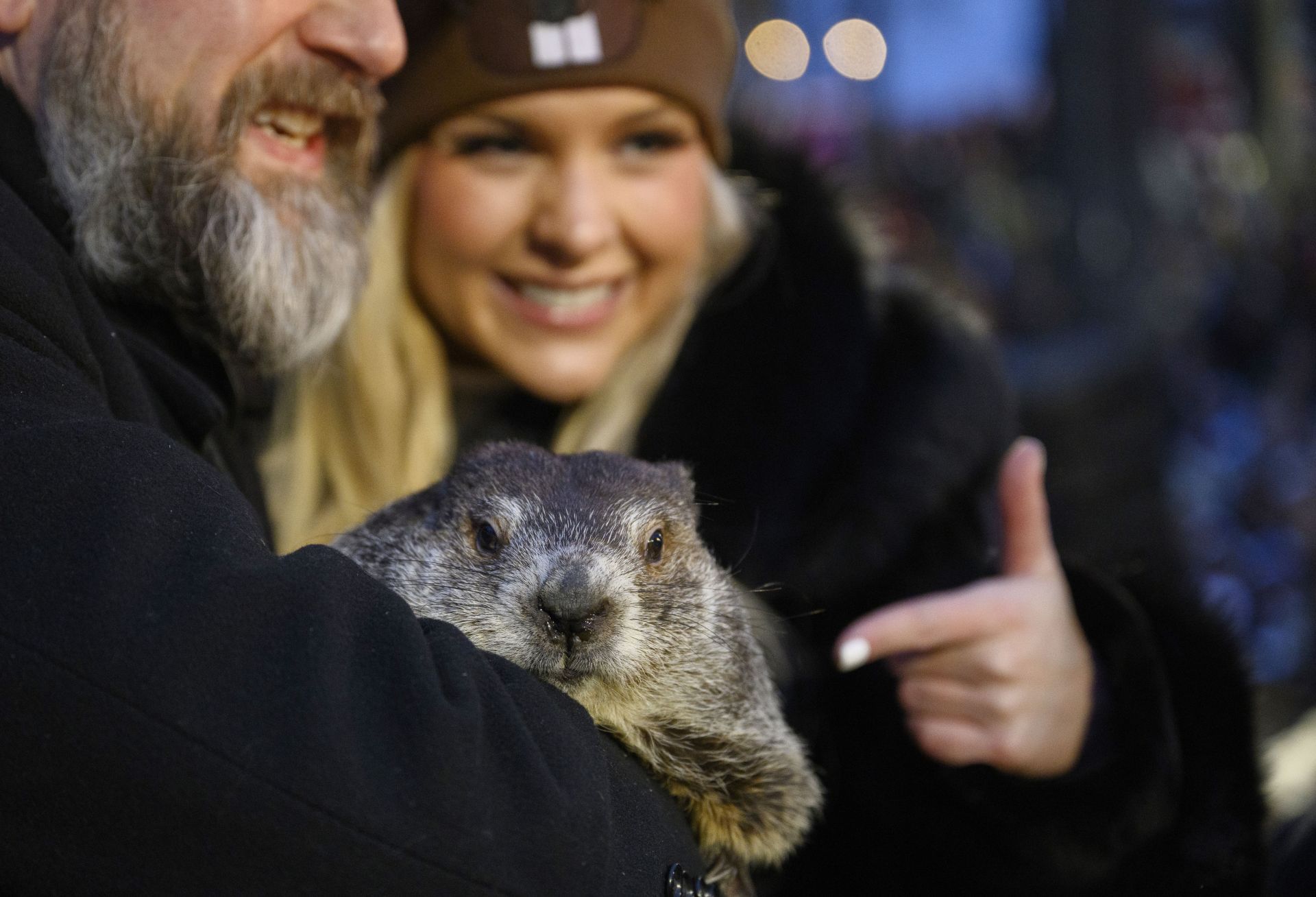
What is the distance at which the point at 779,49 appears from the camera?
66.3 ft

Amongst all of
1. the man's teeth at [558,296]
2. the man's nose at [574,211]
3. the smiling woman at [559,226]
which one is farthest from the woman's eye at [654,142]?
the man's teeth at [558,296]

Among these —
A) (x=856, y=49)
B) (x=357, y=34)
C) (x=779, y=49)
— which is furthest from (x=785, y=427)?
(x=856, y=49)

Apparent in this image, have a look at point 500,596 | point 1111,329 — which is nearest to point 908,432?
point 500,596

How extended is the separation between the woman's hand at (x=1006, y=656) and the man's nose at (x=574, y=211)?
4.01ft

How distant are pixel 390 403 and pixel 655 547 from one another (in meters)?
1.53

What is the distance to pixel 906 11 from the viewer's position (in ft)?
76.9

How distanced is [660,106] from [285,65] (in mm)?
1111

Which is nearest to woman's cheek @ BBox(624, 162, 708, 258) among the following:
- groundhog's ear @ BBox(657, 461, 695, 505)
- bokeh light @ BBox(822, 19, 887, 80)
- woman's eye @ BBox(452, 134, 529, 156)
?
woman's eye @ BBox(452, 134, 529, 156)

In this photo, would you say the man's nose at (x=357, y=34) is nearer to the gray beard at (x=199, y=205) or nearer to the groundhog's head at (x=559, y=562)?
the gray beard at (x=199, y=205)

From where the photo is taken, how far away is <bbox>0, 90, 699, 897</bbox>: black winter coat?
3.82ft

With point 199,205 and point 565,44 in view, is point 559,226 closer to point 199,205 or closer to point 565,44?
point 565,44

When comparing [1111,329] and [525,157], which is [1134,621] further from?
[1111,329]

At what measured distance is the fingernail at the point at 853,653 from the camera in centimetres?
216

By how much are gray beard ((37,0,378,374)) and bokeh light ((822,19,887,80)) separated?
2075cm
